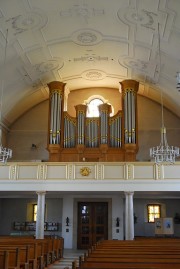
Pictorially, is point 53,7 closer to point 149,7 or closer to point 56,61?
point 149,7

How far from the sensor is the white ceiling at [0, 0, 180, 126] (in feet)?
44.8

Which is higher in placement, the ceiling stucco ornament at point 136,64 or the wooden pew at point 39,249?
the ceiling stucco ornament at point 136,64

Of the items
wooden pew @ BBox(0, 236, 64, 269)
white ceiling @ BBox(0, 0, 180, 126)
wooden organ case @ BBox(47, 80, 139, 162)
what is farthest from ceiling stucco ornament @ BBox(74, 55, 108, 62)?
wooden pew @ BBox(0, 236, 64, 269)

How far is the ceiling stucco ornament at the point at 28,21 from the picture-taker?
14.0 meters

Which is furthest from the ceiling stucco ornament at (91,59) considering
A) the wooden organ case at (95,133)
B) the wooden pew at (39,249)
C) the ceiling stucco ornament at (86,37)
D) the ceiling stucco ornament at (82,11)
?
the wooden pew at (39,249)

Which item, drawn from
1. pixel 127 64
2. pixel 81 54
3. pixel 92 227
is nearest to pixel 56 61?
pixel 81 54

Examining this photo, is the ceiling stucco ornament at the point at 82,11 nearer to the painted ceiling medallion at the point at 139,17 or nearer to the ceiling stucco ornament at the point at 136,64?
the painted ceiling medallion at the point at 139,17

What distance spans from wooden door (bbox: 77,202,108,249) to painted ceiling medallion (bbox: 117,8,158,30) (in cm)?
1127

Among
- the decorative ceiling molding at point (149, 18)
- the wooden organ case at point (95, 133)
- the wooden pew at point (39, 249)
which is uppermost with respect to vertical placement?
the decorative ceiling molding at point (149, 18)

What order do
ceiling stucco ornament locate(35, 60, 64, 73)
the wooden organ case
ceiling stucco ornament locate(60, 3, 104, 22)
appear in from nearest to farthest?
ceiling stucco ornament locate(60, 3, 104, 22), ceiling stucco ornament locate(35, 60, 64, 73), the wooden organ case

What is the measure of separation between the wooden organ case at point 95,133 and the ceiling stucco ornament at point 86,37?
167 inches

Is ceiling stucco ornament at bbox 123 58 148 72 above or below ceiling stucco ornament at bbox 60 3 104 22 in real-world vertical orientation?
below

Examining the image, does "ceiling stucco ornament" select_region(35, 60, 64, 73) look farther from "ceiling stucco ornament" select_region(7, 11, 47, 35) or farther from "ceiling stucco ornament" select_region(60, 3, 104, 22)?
"ceiling stucco ornament" select_region(60, 3, 104, 22)

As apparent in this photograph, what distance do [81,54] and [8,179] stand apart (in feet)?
24.7
